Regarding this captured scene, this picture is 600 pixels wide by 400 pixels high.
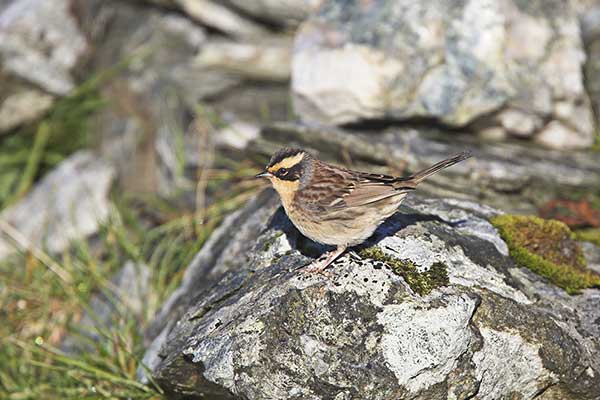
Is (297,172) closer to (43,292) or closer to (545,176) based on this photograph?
(545,176)

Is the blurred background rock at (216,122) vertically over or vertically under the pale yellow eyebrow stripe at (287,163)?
under

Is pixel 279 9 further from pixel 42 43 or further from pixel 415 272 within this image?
pixel 415 272

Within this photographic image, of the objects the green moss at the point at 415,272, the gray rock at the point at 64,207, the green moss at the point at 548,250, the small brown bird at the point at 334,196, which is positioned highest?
the small brown bird at the point at 334,196

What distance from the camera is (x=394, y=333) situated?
3.99 m

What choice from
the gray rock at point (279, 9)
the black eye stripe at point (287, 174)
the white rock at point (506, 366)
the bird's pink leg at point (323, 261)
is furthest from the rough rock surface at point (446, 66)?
the white rock at point (506, 366)

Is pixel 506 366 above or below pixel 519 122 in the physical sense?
below

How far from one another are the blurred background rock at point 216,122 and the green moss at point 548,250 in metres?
0.62

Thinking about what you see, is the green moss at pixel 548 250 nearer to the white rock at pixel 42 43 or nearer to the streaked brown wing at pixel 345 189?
the streaked brown wing at pixel 345 189

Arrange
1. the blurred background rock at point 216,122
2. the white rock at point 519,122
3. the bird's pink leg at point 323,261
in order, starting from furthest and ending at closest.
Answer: the white rock at point 519,122 → the blurred background rock at point 216,122 → the bird's pink leg at point 323,261

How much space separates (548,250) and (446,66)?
2.26m

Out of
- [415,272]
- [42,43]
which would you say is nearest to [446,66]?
[415,272]

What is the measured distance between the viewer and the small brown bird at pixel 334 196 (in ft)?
14.5

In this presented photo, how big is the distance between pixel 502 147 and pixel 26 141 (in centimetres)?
562

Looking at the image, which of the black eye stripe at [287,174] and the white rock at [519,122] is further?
the white rock at [519,122]
